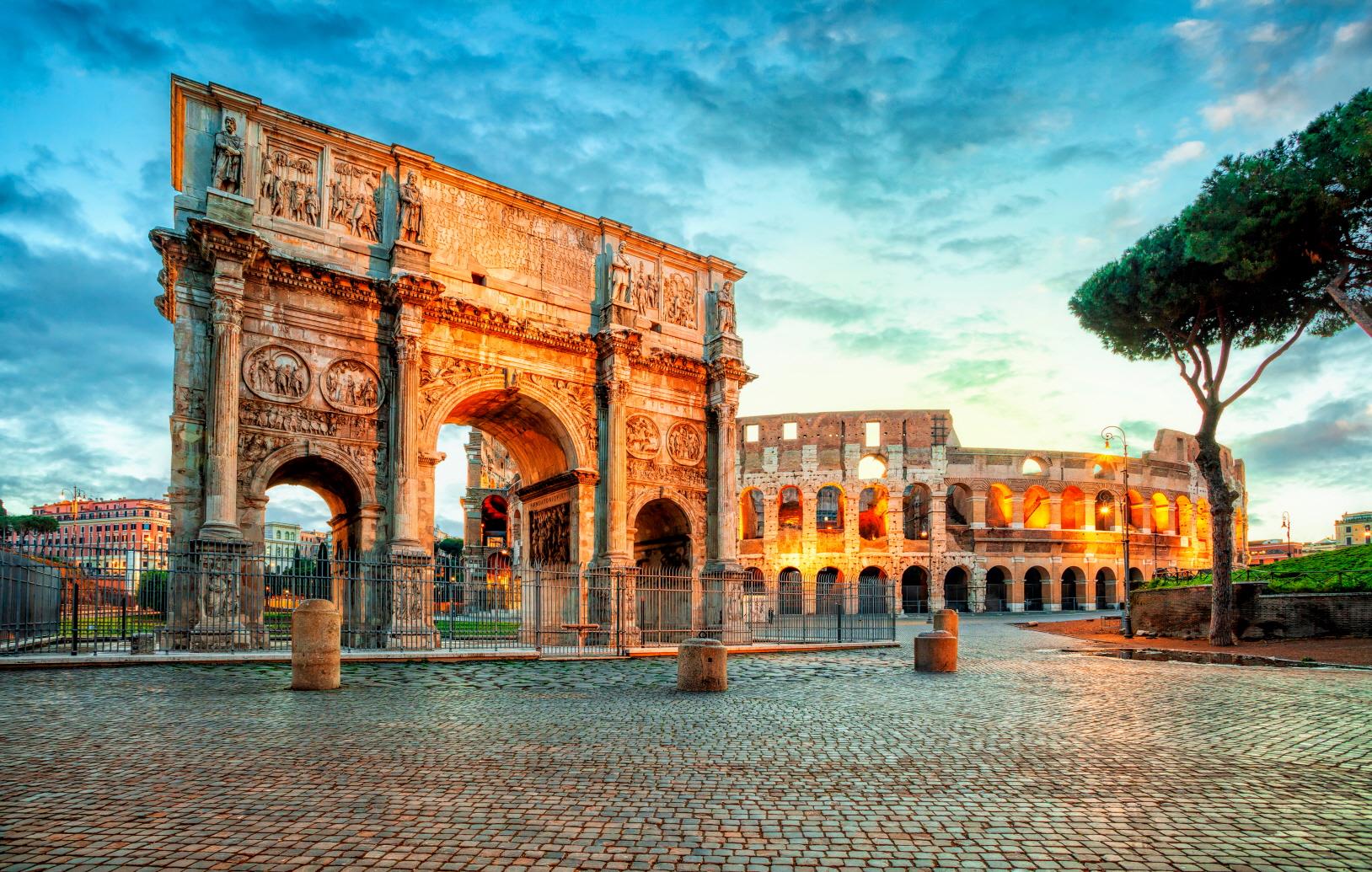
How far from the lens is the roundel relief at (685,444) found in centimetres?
2400

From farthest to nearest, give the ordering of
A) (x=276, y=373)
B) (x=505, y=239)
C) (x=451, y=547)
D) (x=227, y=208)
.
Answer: (x=451, y=547), (x=505, y=239), (x=276, y=373), (x=227, y=208)

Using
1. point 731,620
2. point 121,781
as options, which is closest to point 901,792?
point 121,781

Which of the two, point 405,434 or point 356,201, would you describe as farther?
point 356,201

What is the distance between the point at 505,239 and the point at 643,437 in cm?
615

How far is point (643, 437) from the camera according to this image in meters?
23.3

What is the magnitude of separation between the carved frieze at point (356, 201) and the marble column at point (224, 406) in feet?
9.61

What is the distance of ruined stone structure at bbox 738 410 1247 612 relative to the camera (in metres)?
47.6

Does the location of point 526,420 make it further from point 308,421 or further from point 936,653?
point 936,653

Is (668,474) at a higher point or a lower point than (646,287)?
lower

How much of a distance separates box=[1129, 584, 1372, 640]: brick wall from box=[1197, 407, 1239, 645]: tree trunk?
0.99 meters

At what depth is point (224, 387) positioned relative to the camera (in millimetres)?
16500

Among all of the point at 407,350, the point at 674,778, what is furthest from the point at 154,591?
the point at 674,778

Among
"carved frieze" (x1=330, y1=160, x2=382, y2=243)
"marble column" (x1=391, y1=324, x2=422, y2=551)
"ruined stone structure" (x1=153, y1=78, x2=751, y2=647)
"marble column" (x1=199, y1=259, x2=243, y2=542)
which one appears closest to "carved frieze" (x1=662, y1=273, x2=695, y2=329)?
"ruined stone structure" (x1=153, y1=78, x2=751, y2=647)

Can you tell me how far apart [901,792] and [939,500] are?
43904 mm
